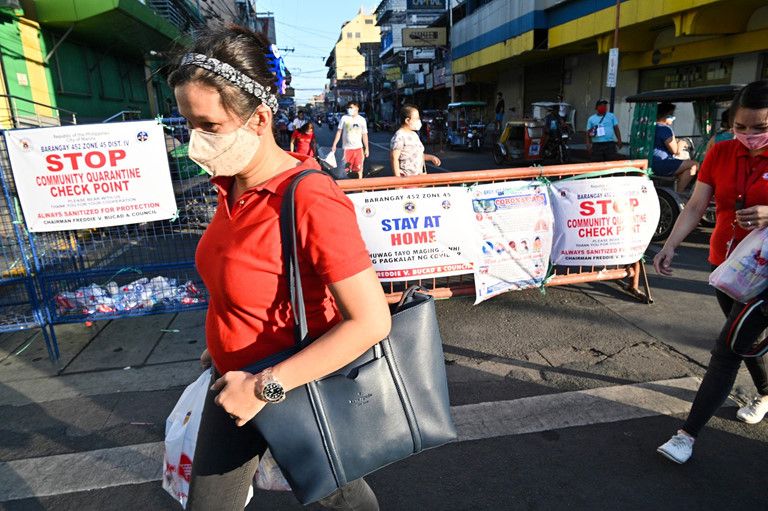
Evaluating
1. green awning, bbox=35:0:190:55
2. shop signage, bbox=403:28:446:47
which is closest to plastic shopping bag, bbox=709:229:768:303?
green awning, bbox=35:0:190:55

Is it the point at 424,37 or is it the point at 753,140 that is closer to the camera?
the point at 753,140

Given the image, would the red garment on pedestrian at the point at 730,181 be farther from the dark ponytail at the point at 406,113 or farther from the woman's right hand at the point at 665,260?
the dark ponytail at the point at 406,113

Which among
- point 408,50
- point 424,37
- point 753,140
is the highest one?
point 408,50

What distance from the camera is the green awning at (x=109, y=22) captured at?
12391 millimetres

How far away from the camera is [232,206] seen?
59.4 inches

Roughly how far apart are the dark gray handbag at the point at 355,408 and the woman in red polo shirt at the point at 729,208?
6.28 feet

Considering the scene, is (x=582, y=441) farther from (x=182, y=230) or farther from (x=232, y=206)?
(x=182, y=230)

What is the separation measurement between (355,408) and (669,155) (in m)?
8.07

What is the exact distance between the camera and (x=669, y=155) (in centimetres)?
780

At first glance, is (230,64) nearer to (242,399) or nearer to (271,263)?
(271,263)

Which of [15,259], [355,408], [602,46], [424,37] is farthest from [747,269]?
[424,37]

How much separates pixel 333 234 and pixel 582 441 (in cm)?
247

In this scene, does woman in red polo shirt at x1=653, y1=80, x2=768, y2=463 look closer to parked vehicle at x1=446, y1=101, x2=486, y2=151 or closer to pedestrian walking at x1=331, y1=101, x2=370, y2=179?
pedestrian walking at x1=331, y1=101, x2=370, y2=179

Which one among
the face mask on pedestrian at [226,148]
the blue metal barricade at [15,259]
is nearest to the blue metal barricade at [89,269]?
the blue metal barricade at [15,259]
